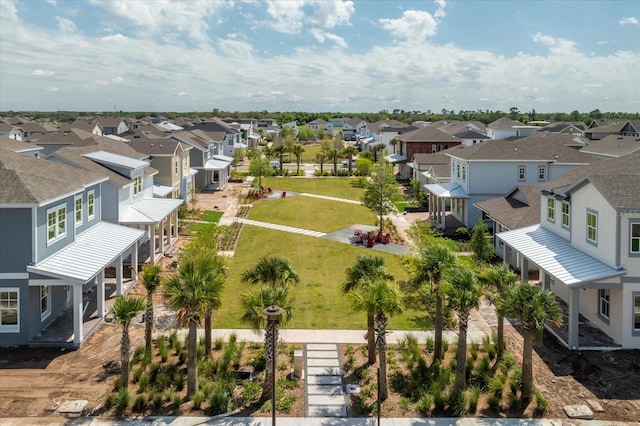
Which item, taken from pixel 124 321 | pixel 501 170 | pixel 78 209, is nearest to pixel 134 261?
pixel 78 209

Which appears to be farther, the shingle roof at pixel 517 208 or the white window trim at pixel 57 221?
the shingle roof at pixel 517 208

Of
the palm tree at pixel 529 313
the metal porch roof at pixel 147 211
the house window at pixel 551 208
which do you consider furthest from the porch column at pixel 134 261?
the house window at pixel 551 208

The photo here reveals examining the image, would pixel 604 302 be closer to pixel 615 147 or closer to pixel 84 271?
pixel 84 271

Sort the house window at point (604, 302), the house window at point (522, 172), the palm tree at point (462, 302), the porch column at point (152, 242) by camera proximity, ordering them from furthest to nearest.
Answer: the house window at point (522, 172) < the porch column at point (152, 242) < the house window at point (604, 302) < the palm tree at point (462, 302)

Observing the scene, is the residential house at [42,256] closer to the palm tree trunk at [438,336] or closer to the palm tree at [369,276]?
the palm tree at [369,276]

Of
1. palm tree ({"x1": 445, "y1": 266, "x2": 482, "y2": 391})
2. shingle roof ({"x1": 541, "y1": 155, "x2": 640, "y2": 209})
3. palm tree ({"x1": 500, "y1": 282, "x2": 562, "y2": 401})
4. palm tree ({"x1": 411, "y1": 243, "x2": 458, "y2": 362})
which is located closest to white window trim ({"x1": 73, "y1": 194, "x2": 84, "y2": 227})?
palm tree ({"x1": 411, "y1": 243, "x2": 458, "y2": 362})

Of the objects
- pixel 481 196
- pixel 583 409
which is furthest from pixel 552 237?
pixel 481 196

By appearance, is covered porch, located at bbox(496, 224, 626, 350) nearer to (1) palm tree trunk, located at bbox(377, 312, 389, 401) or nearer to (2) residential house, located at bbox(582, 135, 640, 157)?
(1) palm tree trunk, located at bbox(377, 312, 389, 401)

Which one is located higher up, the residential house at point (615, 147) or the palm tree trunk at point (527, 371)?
the residential house at point (615, 147)
